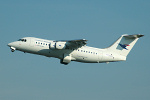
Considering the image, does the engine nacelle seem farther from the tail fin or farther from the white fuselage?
the tail fin

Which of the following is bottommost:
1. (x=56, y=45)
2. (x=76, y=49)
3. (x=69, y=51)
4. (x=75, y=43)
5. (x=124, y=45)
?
(x=69, y=51)

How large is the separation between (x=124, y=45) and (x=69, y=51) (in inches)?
294

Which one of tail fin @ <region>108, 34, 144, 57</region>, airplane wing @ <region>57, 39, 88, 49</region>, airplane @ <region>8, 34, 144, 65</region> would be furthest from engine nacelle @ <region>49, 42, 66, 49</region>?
tail fin @ <region>108, 34, 144, 57</region>

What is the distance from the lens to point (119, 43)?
42406 mm

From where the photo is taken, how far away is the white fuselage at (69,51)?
3934 centimetres

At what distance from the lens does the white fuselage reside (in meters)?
39.3

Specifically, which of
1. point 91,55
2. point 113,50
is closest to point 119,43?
point 113,50

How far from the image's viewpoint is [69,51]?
131 ft

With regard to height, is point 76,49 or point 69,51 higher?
point 76,49

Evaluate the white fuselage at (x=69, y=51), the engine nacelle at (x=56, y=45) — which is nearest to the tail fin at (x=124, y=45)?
the white fuselage at (x=69, y=51)

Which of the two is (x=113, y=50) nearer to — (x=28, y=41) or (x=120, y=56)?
(x=120, y=56)

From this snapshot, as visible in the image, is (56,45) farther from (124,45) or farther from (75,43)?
(124,45)

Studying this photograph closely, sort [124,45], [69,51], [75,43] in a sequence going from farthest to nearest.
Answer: [124,45]
[69,51]
[75,43]

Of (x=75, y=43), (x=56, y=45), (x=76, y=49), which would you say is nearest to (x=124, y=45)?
(x=76, y=49)
